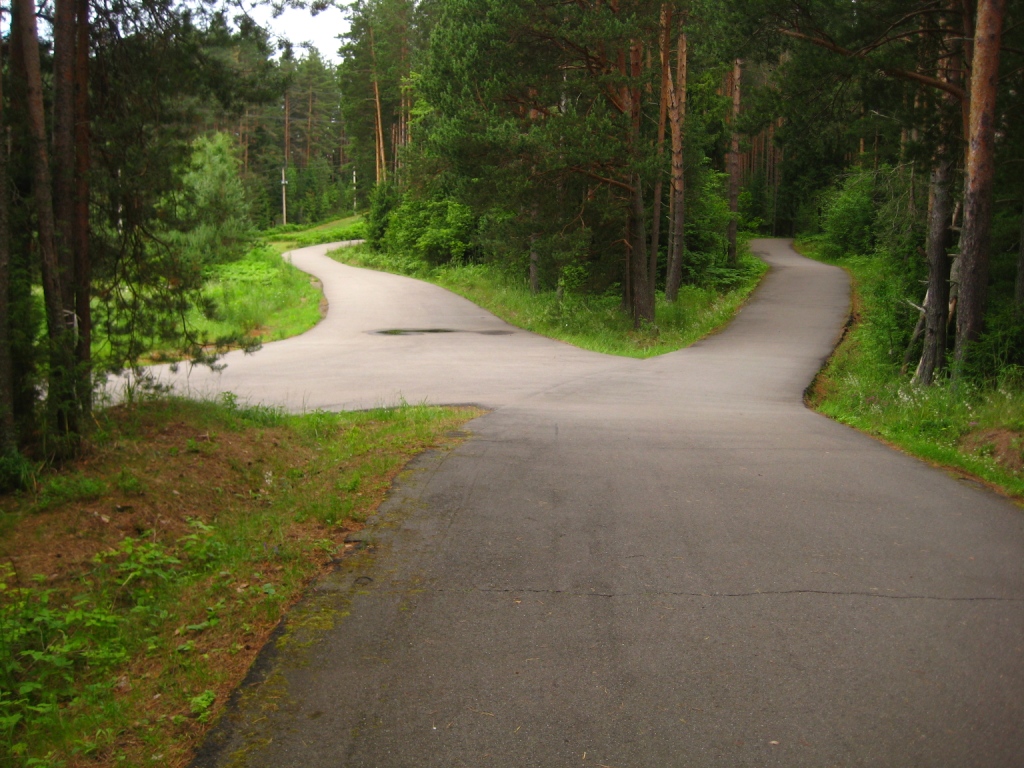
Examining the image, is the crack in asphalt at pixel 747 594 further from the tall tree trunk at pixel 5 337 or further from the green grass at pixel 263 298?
the green grass at pixel 263 298

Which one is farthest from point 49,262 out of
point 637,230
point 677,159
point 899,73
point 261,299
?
point 261,299

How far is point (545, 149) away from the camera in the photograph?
2202 centimetres

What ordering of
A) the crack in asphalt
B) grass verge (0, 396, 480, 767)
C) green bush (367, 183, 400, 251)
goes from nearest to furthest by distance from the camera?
grass verge (0, 396, 480, 767) → the crack in asphalt → green bush (367, 183, 400, 251)

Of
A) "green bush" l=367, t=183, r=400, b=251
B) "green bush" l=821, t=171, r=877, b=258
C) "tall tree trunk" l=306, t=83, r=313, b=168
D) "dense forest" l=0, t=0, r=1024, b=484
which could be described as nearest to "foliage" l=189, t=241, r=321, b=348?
"dense forest" l=0, t=0, r=1024, b=484

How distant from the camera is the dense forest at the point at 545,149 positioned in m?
7.60

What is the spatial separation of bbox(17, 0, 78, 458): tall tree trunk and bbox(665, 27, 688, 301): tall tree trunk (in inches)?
852

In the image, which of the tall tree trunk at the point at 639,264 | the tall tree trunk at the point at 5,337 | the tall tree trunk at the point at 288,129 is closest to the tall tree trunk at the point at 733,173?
the tall tree trunk at the point at 639,264

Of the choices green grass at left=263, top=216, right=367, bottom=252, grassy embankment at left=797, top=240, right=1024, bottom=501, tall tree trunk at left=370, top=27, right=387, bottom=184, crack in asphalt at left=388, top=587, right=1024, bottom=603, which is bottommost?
grassy embankment at left=797, top=240, right=1024, bottom=501

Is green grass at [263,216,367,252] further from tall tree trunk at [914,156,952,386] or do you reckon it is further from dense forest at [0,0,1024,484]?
tall tree trunk at [914,156,952,386]

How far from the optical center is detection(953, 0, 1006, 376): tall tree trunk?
40.4 ft

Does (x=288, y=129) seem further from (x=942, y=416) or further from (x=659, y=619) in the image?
(x=659, y=619)

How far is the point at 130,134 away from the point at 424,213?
38.3 meters

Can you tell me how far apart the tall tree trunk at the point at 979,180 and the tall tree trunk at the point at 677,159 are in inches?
563

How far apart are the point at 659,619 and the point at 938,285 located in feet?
42.5
